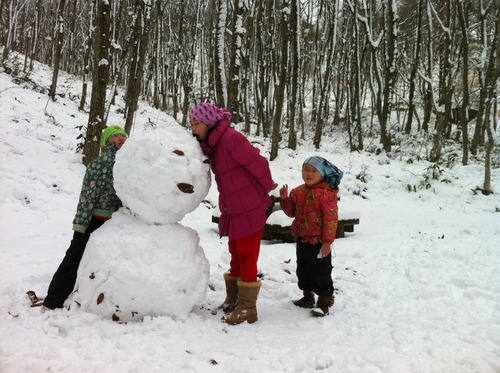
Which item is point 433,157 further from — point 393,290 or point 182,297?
point 182,297

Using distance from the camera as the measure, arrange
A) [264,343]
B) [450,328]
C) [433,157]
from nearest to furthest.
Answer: [264,343] < [450,328] < [433,157]

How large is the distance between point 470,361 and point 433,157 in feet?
34.1

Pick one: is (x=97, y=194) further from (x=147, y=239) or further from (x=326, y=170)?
(x=326, y=170)

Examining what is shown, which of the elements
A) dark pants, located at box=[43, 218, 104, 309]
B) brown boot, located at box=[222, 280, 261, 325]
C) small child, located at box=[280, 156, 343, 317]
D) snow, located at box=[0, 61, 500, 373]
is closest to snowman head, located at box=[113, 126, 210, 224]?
snow, located at box=[0, 61, 500, 373]

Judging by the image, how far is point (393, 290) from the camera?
12.1 ft

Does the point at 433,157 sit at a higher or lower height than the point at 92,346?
higher

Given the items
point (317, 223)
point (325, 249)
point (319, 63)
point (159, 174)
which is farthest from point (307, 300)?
point (319, 63)

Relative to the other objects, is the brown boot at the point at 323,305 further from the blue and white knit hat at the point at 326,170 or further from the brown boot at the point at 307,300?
the blue and white knit hat at the point at 326,170

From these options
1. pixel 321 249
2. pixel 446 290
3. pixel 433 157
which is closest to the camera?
pixel 321 249

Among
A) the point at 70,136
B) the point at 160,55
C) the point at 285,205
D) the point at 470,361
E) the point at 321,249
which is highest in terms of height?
the point at 160,55

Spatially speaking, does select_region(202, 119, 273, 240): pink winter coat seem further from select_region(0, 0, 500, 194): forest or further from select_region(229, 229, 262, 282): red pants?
select_region(0, 0, 500, 194): forest

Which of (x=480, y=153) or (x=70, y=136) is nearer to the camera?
(x=70, y=136)

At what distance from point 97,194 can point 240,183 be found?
1140 mm

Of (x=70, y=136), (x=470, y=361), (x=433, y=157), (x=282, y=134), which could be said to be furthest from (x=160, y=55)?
(x=470, y=361)
